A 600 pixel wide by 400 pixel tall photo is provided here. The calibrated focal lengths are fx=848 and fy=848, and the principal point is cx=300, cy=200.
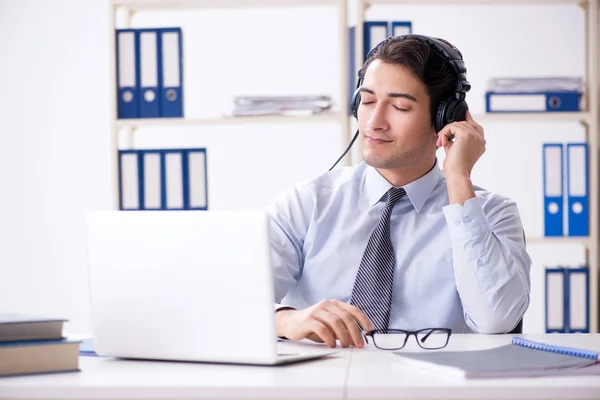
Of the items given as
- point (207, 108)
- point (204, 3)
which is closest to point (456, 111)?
point (204, 3)

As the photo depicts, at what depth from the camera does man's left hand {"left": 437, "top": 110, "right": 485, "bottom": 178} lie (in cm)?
182

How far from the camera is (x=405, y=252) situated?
1.92m

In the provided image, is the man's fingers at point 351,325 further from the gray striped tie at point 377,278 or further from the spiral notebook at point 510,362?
the gray striped tie at point 377,278

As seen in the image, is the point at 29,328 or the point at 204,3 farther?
the point at 204,3

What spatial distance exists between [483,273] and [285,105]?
157 cm

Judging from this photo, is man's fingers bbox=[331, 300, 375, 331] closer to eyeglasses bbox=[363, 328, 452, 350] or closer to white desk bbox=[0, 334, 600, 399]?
eyeglasses bbox=[363, 328, 452, 350]

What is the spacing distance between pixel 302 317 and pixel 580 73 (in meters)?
2.47

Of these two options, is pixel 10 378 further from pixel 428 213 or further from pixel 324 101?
pixel 324 101

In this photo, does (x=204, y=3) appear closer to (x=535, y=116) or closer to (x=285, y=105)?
(x=285, y=105)

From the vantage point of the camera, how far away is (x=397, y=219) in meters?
1.98

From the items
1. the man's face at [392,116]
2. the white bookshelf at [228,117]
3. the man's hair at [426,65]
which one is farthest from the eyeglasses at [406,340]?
Result: the white bookshelf at [228,117]

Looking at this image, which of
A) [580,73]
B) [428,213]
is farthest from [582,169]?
[428,213]

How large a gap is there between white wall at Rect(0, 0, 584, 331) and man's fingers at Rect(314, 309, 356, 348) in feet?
7.53

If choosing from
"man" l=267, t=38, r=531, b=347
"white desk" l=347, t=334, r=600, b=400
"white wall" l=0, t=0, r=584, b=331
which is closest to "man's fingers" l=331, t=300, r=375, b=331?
"white desk" l=347, t=334, r=600, b=400
